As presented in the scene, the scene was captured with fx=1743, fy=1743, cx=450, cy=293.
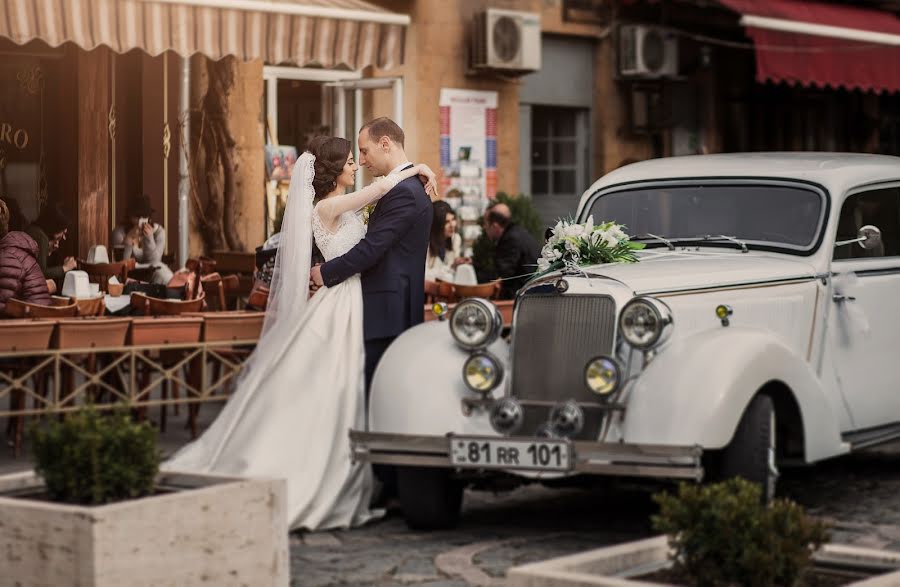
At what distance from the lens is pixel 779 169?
8.93m

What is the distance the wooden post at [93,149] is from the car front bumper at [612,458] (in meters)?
11.1

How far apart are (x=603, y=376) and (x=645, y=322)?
11.6 inches

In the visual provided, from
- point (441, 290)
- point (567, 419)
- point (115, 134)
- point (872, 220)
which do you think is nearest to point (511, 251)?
point (441, 290)

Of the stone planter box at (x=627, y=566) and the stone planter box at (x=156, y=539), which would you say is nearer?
the stone planter box at (x=627, y=566)

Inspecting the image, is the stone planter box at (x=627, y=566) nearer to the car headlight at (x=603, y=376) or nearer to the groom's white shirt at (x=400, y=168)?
the car headlight at (x=603, y=376)

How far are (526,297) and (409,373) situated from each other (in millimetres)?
629

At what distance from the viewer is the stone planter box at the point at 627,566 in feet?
15.6

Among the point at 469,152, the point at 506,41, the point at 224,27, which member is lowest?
the point at 469,152

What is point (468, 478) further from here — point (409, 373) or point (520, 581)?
point (520, 581)

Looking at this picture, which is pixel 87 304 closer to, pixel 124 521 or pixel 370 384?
pixel 370 384

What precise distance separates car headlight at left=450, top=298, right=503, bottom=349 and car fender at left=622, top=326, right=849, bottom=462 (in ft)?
2.53

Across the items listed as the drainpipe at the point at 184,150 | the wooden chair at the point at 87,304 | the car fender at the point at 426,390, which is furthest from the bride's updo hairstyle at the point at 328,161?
the drainpipe at the point at 184,150

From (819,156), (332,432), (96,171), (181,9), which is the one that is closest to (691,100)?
(96,171)

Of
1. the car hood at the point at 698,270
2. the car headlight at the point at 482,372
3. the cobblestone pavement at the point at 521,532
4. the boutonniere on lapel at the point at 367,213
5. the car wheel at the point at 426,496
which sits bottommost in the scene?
the cobblestone pavement at the point at 521,532
